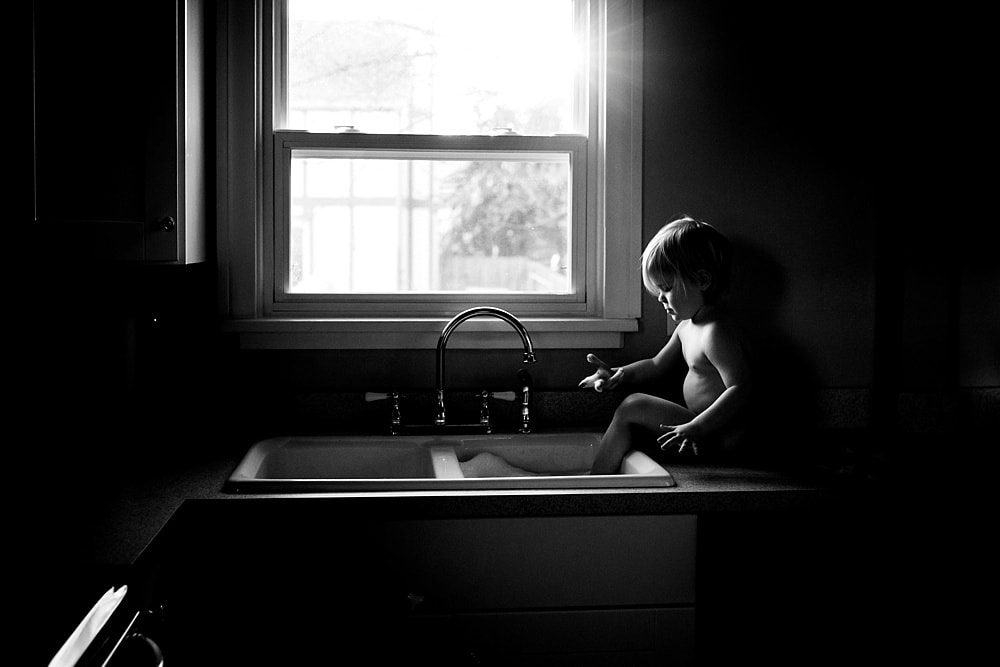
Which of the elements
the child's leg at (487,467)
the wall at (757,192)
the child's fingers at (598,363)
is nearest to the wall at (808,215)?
the wall at (757,192)

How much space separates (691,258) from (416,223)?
68 cm

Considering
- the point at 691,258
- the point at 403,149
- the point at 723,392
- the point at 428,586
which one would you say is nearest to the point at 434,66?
the point at 403,149

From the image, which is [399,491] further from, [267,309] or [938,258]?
[938,258]

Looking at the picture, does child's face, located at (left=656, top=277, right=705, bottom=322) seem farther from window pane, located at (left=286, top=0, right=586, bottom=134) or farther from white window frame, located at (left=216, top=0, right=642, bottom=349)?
window pane, located at (left=286, top=0, right=586, bottom=134)

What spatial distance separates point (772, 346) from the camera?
8.08 feet

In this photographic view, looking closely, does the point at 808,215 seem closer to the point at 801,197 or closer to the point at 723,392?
the point at 801,197

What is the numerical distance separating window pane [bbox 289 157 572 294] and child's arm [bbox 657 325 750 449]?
55cm

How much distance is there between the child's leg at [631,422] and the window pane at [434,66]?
2.41 feet

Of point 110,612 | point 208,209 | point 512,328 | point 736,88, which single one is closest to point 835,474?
point 512,328

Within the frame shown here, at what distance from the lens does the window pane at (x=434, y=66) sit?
242 cm

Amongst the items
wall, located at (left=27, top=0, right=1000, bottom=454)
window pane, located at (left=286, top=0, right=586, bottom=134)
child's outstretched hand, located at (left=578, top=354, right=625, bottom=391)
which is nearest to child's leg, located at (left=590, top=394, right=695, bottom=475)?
child's outstretched hand, located at (left=578, top=354, right=625, bottom=391)

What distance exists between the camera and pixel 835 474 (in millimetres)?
1937

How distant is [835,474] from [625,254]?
0.75 metres

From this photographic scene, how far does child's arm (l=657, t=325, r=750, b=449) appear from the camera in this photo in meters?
2.06
